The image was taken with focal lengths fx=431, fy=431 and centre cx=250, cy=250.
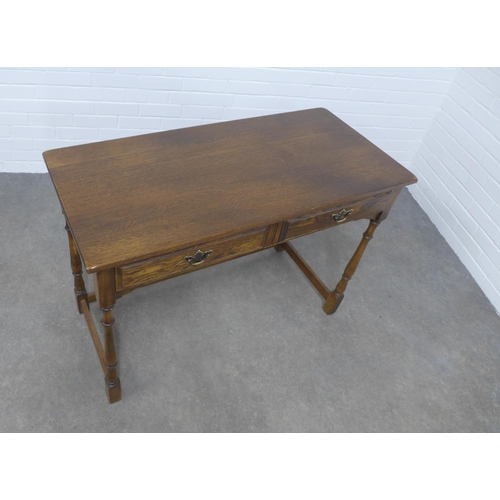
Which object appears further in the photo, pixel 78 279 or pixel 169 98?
pixel 169 98

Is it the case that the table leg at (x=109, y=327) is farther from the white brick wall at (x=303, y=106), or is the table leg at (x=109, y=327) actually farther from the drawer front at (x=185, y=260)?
the white brick wall at (x=303, y=106)

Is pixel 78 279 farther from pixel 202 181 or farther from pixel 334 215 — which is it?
pixel 334 215

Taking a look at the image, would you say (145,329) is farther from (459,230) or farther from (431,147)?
(431,147)

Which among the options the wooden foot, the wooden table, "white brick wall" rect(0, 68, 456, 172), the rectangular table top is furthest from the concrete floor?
the rectangular table top

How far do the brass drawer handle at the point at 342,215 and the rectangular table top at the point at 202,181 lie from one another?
10cm

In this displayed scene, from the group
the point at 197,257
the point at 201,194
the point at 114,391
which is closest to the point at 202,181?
the point at 201,194

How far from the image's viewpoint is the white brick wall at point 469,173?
2656 millimetres

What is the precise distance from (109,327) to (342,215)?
102 cm

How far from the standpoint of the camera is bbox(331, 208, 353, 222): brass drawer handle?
70.0 inches

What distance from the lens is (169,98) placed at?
9.10 feet

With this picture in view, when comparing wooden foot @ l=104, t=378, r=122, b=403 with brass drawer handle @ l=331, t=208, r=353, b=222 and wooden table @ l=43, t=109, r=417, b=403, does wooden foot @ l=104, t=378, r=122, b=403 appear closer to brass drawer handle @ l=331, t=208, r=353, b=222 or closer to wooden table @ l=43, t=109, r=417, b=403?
wooden table @ l=43, t=109, r=417, b=403

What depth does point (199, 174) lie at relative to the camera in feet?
5.48

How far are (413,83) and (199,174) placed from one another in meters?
2.08

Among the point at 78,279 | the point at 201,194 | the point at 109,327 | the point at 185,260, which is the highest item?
the point at 201,194
